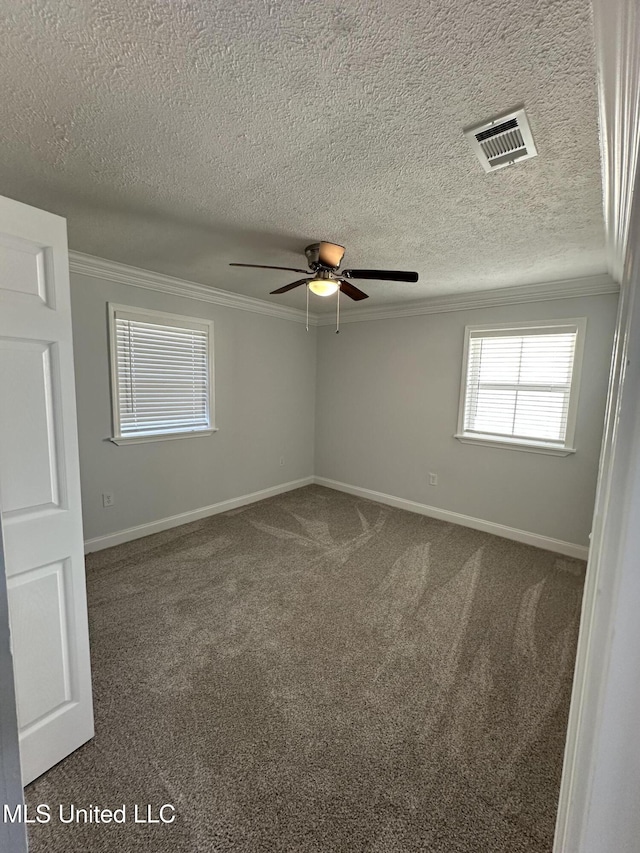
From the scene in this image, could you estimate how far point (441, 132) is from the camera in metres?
1.33

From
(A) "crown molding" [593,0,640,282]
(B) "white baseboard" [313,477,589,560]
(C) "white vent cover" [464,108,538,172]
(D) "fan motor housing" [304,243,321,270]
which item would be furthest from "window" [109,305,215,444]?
(A) "crown molding" [593,0,640,282]

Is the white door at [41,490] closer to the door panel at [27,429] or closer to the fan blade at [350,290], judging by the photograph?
the door panel at [27,429]

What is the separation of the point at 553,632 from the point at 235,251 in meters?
3.31

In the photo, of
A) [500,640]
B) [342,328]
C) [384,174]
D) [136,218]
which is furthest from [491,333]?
[136,218]

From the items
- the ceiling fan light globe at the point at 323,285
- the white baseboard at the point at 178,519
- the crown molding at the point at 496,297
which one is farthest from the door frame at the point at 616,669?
the white baseboard at the point at 178,519

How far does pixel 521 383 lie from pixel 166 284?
3.47 metres

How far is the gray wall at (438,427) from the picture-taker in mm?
3135

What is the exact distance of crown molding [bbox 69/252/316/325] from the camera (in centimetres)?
285

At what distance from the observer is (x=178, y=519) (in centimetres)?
369

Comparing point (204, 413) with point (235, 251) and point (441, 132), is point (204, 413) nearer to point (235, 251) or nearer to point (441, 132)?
point (235, 251)

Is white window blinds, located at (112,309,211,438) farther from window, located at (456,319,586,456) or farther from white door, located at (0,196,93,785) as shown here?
window, located at (456,319,586,456)

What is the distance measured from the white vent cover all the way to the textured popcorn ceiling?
4cm

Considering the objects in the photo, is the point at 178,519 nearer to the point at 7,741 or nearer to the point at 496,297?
the point at 7,741

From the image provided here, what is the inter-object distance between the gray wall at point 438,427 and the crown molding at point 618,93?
1755 mm
